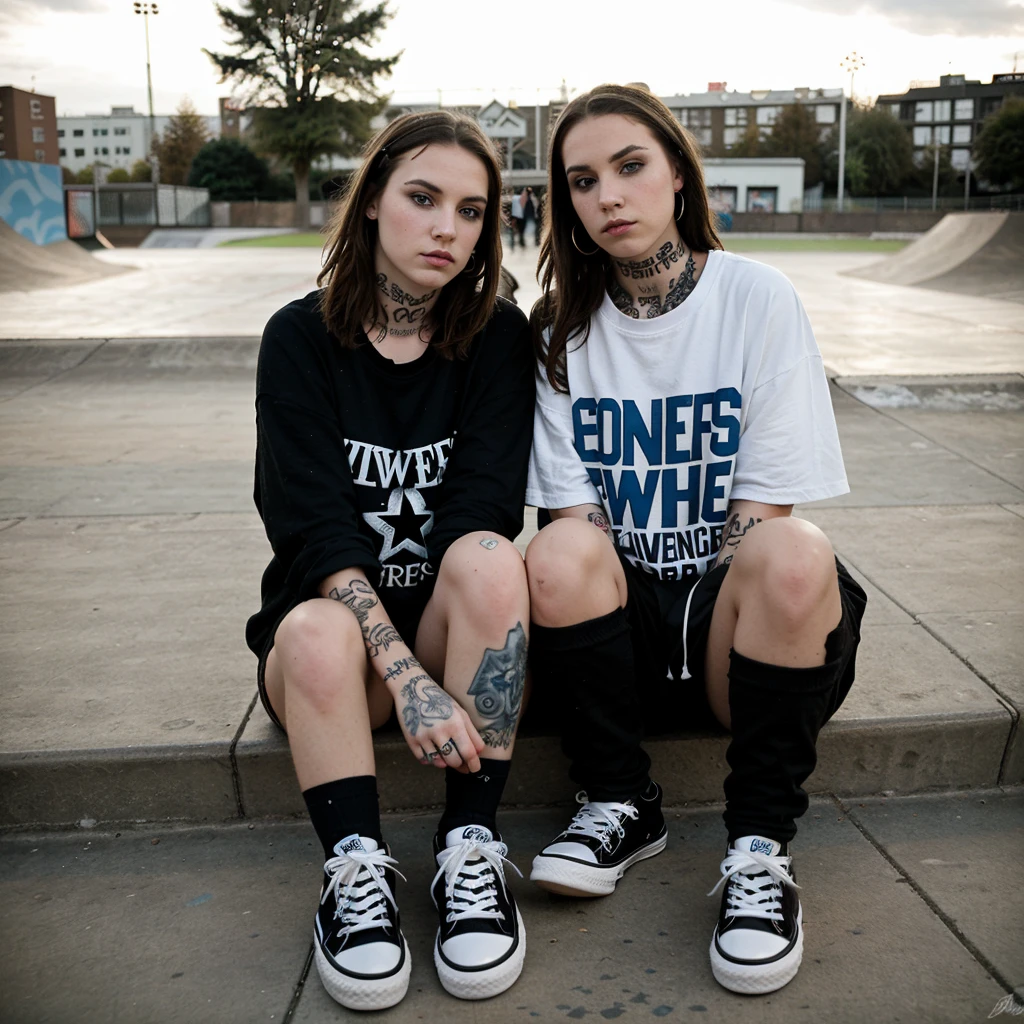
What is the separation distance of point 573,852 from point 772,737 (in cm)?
43

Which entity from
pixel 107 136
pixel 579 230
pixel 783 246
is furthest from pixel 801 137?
pixel 579 230

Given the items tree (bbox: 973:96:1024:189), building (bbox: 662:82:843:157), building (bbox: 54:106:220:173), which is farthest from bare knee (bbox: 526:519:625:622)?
building (bbox: 54:106:220:173)

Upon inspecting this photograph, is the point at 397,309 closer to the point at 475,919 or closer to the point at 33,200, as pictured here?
the point at 475,919

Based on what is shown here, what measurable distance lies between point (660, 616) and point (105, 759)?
1209mm

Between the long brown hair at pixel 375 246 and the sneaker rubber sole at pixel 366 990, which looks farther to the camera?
the long brown hair at pixel 375 246

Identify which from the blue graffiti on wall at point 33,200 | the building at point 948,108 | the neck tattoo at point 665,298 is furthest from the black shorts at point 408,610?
the building at point 948,108

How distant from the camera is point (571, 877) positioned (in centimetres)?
192

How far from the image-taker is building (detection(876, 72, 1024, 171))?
3706 inches

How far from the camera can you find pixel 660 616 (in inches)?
84.7

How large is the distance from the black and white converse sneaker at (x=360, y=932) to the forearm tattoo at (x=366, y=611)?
0.35m

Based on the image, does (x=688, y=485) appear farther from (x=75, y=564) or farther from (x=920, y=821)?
(x=75, y=564)

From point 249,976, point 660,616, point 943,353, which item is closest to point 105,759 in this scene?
point 249,976

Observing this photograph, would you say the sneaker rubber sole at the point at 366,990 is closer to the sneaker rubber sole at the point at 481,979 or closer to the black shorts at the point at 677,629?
the sneaker rubber sole at the point at 481,979

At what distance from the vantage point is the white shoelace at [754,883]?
5.87 feet
